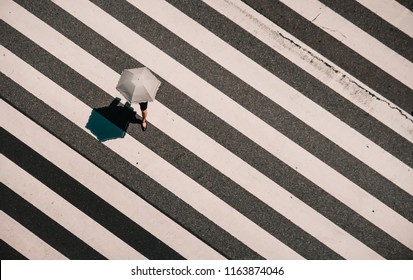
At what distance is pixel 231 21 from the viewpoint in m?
6.46

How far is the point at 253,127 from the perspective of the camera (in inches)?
251

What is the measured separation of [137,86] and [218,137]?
73.5 inches

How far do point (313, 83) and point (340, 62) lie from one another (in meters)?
0.65

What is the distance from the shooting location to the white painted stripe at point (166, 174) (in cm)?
636

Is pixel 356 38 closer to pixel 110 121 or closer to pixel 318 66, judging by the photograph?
pixel 318 66

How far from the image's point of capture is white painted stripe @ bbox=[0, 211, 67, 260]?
6.41 meters

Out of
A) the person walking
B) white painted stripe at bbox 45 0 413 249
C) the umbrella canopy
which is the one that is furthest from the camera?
white painted stripe at bbox 45 0 413 249

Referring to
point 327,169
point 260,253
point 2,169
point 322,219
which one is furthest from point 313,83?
point 2,169

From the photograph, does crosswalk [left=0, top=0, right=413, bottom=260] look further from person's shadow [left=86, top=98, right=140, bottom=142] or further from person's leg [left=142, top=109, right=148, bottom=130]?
person's leg [left=142, top=109, right=148, bottom=130]

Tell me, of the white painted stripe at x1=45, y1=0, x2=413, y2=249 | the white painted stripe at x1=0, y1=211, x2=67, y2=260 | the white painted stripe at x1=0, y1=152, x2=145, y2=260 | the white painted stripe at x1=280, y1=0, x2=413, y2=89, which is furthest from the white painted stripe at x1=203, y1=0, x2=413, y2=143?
the white painted stripe at x1=0, y1=211, x2=67, y2=260

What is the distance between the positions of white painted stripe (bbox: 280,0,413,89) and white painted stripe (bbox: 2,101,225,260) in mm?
4692

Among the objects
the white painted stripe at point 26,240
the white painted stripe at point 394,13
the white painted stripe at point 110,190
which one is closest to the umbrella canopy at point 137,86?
the white painted stripe at point 110,190
